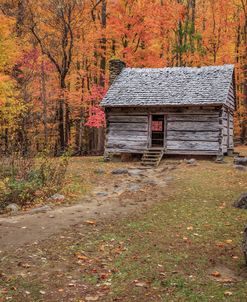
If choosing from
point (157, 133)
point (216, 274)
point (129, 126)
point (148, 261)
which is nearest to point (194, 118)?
point (129, 126)

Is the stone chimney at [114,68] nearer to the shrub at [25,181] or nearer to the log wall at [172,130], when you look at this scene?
the log wall at [172,130]

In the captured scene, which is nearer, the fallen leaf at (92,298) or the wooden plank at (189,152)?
the fallen leaf at (92,298)

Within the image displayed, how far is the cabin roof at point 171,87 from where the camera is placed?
2072 cm

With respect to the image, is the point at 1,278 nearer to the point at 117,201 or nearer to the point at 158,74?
the point at 117,201

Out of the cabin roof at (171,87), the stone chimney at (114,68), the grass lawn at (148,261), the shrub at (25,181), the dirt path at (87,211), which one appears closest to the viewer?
the grass lawn at (148,261)

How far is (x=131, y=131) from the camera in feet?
72.3

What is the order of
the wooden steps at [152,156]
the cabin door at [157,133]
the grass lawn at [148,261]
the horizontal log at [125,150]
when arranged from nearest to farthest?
the grass lawn at [148,261], the wooden steps at [152,156], the horizontal log at [125,150], the cabin door at [157,133]

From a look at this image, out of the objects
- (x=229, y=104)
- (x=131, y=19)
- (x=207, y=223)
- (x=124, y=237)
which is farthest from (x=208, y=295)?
(x=131, y=19)

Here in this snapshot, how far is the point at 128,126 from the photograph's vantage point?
72.5ft

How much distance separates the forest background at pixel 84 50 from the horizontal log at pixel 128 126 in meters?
3.60

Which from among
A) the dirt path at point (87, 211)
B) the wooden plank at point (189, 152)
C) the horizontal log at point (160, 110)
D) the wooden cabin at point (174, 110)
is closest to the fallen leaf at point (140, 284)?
the dirt path at point (87, 211)

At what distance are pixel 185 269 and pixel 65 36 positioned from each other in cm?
2188

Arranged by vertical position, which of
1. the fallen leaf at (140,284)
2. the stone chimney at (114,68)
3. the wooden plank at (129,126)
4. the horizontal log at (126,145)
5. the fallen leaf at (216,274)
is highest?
the stone chimney at (114,68)

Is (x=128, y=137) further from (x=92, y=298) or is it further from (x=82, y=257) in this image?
(x=92, y=298)
